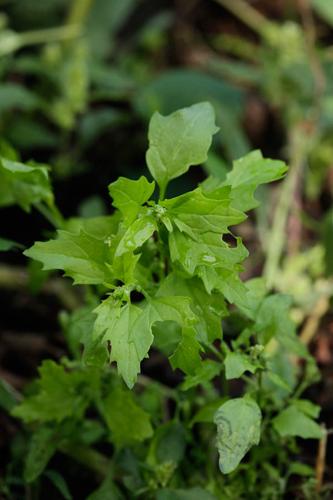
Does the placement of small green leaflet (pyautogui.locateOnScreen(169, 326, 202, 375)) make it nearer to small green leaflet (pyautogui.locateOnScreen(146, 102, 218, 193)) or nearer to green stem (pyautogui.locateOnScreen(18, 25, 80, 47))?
small green leaflet (pyautogui.locateOnScreen(146, 102, 218, 193))

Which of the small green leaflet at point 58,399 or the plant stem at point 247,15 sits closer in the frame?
the small green leaflet at point 58,399

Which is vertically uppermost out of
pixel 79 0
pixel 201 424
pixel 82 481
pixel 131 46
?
pixel 79 0

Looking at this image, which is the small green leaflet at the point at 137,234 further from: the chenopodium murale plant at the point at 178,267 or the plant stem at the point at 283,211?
the plant stem at the point at 283,211

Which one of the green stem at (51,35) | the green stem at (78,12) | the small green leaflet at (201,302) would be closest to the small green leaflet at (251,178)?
the small green leaflet at (201,302)

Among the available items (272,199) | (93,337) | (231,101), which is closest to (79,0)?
(231,101)

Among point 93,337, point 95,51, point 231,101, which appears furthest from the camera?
point 95,51

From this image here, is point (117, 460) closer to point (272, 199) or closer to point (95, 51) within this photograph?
point (272, 199)
